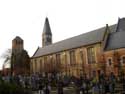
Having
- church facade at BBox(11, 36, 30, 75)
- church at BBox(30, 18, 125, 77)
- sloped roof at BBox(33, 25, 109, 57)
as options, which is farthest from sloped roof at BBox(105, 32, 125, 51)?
church facade at BBox(11, 36, 30, 75)

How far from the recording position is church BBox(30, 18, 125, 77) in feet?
158

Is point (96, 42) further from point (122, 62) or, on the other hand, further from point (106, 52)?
point (122, 62)

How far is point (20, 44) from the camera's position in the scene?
89.1m

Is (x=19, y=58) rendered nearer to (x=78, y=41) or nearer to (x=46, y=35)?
(x=46, y=35)

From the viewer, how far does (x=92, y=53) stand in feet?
182

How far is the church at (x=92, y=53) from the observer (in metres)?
48.1

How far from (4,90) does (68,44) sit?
51045 mm

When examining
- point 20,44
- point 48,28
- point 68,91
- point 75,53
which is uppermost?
→ point 48,28

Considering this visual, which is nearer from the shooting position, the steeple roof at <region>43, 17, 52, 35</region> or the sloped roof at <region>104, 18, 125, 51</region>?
the sloped roof at <region>104, 18, 125, 51</region>

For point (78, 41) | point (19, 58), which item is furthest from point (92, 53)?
point (19, 58)

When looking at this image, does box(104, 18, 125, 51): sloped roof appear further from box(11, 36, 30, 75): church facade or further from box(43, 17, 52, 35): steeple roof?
box(43, 17, 52, 35): steeple roof

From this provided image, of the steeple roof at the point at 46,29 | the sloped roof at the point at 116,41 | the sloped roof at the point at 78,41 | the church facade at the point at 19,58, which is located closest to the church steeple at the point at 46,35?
the steeple roof at the point at 46,29

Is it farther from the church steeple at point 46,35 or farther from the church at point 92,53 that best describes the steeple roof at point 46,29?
the church at point 92,53

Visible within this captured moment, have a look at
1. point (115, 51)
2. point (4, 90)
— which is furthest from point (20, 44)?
point (4, 90)
